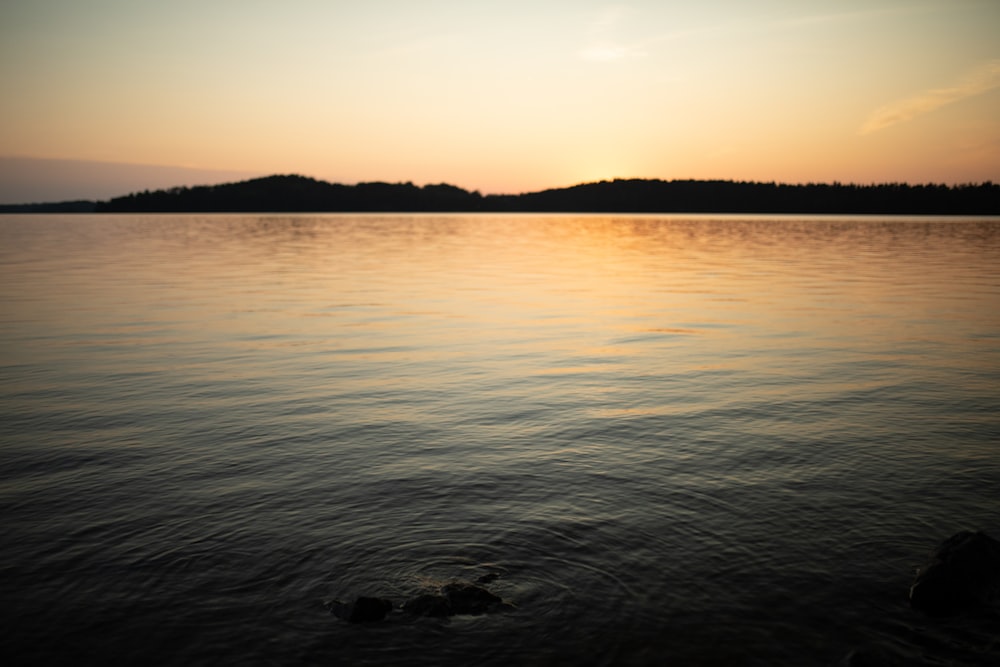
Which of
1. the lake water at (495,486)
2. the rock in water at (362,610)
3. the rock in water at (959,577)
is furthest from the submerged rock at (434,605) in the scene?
the rock in water at (959,577)

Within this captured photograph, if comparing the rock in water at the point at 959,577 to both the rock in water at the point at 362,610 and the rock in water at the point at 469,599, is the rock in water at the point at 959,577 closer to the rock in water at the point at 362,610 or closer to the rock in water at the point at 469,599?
the rock in water at the point at 469,599

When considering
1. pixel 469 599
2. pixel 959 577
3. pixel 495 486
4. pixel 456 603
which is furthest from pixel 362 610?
pixel 959 577

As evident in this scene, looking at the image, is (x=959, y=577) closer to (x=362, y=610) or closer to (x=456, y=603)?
(x=456, y=603)

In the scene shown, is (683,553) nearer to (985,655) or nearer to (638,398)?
(985,655)

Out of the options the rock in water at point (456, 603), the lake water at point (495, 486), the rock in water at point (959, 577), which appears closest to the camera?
the lake water at point (495, 486)

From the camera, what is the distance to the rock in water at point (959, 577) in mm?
8928

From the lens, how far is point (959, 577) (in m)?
9.06

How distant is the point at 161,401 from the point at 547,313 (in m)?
21.3

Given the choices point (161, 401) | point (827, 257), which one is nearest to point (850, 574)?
point (161, 401)

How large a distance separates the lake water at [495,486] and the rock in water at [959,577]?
1.03 feet

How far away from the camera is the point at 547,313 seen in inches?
1451

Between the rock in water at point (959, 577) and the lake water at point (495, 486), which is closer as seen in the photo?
the lake water at point (495, 486)

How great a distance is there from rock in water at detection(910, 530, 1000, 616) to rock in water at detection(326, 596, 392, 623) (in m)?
6.58

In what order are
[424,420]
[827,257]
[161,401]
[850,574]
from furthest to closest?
1. [827,257]
2. [161,401]
3. [424,420]
4. [850,574]
